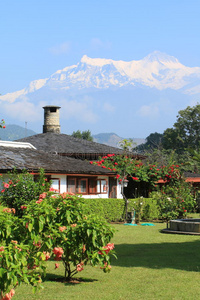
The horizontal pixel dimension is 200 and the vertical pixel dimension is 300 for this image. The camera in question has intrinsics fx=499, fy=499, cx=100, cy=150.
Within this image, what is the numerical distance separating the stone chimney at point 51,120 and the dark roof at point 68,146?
8.46ft

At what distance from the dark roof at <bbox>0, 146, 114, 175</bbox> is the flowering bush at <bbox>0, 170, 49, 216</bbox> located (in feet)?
38.2

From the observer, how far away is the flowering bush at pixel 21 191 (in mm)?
16641

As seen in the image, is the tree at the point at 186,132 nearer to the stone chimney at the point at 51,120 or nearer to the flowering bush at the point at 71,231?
the stone chimney at the point at 51,120

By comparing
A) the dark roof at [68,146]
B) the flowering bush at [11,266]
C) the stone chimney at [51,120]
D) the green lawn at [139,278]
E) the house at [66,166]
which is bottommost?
the green lawn at [139,278]

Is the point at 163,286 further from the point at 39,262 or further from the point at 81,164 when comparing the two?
the point at 81,164

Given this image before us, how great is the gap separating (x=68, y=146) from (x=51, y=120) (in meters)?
8.21

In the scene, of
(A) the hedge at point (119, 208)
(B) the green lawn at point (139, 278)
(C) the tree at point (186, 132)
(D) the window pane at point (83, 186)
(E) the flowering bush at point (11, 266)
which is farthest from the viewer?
(C) the tree at point (186, 132)

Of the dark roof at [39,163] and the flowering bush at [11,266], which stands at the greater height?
the dark roof at [39,163]

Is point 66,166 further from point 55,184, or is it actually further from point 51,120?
point 51,120

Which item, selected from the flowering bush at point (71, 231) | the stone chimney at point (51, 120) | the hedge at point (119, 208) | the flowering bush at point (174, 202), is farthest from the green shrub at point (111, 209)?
the stone chimney at point (51, 120)

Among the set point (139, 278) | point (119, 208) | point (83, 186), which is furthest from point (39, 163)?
point (139, 278)

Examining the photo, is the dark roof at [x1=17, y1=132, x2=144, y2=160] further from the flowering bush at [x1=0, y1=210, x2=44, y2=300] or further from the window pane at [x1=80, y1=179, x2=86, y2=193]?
the flowering bush at [x1=0, y1=210, x2=44, y2=300]

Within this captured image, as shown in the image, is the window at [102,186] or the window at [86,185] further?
the window at [102,186]

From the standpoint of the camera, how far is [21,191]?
17.0m
